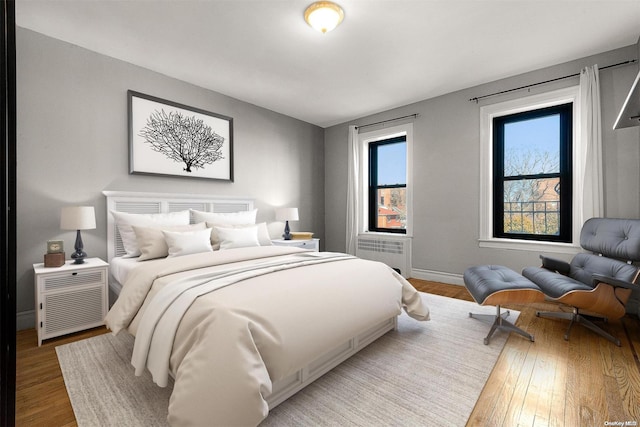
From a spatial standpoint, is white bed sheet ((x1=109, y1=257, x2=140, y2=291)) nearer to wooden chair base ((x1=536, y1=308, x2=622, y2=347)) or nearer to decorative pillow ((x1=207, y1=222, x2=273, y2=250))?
decorative pillow ((x1=207, y1=222, x2=273, y2=250))

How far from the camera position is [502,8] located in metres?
2.29

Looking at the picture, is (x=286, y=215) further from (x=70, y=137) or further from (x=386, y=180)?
(x=70, y=137)

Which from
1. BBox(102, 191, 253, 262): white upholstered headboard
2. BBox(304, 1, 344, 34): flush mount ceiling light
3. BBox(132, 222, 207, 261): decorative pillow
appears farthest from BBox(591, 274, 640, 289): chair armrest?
BBox(102, 191, 253, 262): white upholstered headboard

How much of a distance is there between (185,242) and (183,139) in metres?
1.51

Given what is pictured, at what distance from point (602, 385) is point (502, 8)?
274 cm

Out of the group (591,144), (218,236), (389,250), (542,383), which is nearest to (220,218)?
(218,236)

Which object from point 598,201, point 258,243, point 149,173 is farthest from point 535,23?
point 149,173

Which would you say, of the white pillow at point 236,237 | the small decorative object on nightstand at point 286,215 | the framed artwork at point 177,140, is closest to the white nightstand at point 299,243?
the small decorative object on nightstand at point 286,215

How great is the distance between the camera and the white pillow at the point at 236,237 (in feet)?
9.74

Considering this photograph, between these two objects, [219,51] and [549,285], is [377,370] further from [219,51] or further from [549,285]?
[219,51]

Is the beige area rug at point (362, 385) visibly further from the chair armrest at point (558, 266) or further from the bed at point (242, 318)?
the chair armrest at point (558, 266)

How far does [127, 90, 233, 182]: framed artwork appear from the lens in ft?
10.3

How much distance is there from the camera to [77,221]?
2475 mm

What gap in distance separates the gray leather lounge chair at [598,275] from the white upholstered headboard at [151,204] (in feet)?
11.8
